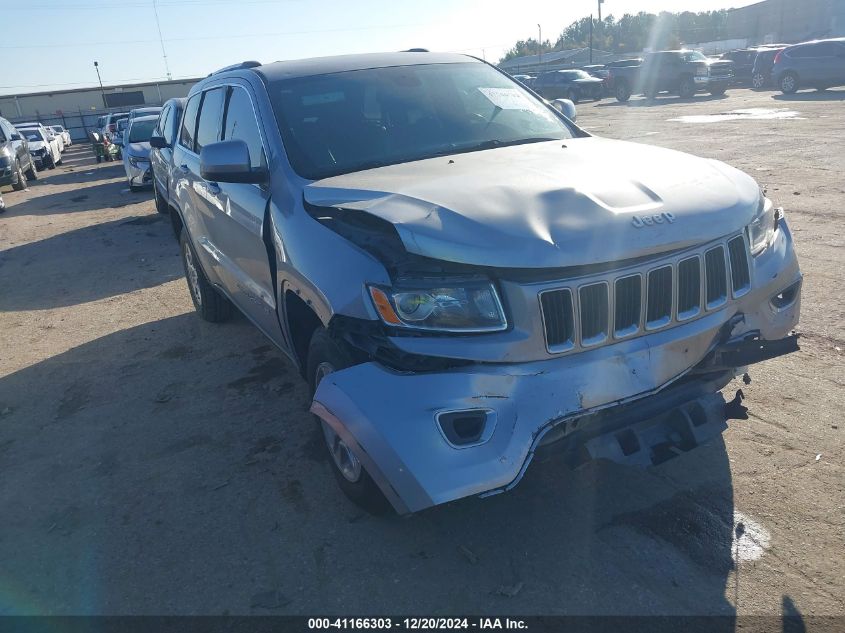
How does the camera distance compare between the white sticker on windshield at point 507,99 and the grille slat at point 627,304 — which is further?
the white sticker on windshield at point 507,99

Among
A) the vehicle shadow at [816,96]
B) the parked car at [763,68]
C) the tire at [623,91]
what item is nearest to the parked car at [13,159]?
the vehicle shadow at [816,96]

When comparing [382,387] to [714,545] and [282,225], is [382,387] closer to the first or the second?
Result: [282,225]

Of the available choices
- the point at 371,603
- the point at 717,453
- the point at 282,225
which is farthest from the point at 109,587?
the point at 717,453

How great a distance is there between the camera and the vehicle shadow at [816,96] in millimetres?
21594

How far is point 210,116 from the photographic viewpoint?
5117mm

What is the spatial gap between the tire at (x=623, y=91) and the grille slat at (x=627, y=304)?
3062 cm

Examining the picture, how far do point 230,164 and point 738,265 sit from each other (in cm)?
237

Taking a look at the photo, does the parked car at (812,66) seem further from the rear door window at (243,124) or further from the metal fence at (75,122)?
the metal fence at (75,122)

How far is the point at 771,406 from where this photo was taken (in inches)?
150

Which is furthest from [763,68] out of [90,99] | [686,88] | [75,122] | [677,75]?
[90,99]

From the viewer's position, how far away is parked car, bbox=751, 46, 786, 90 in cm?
2770

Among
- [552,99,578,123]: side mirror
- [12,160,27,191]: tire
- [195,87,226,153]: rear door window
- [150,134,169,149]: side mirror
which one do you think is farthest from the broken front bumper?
[12,160,27,191]: tire

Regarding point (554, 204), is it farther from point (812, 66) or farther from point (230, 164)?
point (812, 66)

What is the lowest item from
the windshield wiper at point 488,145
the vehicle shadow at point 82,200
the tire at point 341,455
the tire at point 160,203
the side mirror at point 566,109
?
the vehicle shadow at point 82,200
